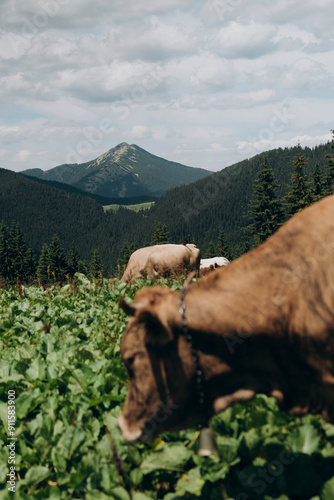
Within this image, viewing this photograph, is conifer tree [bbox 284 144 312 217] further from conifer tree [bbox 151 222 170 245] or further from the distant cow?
the distant cow

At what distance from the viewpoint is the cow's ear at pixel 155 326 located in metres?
3.23

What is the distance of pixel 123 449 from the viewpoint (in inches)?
159

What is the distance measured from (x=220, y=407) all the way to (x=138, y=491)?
116cm

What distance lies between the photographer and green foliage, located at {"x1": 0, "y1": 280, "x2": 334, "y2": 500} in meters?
3.48

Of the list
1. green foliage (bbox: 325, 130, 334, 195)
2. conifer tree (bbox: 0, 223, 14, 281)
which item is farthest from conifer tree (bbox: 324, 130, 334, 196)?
conifer tree (bbox: 0, 223, 14, 281)

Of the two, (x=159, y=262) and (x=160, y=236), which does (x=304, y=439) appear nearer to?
(x=159, y=262)

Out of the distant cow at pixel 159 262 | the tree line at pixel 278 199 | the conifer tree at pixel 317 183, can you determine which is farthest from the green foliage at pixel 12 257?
the distant cow at pixel 159 262

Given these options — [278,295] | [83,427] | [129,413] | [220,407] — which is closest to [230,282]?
[278,295]

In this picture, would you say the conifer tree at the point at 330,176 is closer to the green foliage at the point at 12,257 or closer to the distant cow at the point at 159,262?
the distant cow at the point at 159,262

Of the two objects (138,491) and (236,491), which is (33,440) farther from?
(236,491)

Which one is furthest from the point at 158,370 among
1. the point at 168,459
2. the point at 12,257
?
the point at 12,257

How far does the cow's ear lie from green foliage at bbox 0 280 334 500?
2.58 feet

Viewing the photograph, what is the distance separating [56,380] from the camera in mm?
5484

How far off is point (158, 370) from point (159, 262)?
55.5 ft
